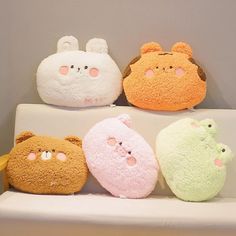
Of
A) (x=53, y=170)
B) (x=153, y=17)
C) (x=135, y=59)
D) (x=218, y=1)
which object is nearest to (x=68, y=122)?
(x=53, y=170)

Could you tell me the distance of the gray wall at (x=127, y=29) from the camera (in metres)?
2.29

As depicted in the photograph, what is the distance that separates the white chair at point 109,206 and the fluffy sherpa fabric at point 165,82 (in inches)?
2.8

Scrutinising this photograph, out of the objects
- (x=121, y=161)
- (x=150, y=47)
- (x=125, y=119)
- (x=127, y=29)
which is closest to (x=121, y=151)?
(x=121, y=161)

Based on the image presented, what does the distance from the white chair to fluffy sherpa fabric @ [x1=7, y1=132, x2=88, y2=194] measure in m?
0.05

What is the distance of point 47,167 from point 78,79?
18.8 inches

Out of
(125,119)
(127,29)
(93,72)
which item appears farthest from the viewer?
(127,29)

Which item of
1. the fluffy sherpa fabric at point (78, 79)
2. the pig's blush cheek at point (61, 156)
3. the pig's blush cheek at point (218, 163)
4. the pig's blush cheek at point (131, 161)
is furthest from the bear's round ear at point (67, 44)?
the pig's blush cheek at point (218, 163)

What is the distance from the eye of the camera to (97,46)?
2.28 meters

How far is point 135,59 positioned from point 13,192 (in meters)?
0.90

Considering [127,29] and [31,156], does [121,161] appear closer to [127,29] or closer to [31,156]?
[31,156]

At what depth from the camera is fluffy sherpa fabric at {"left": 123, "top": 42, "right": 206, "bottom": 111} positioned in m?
2.13

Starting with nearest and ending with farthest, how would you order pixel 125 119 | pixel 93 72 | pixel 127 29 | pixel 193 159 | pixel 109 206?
pixel 109 206 < pixel 193 159 < pixel 125 119 < pixel 93 72 < pixel 127 29

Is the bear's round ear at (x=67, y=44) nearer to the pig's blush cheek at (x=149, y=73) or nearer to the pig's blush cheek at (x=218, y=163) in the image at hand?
the pig's blush cheek at (x=149, y=73)

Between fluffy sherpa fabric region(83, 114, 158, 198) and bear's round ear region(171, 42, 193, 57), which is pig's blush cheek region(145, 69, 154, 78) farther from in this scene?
fluffy sherpa fabric region(83, 114, 158, 198)
